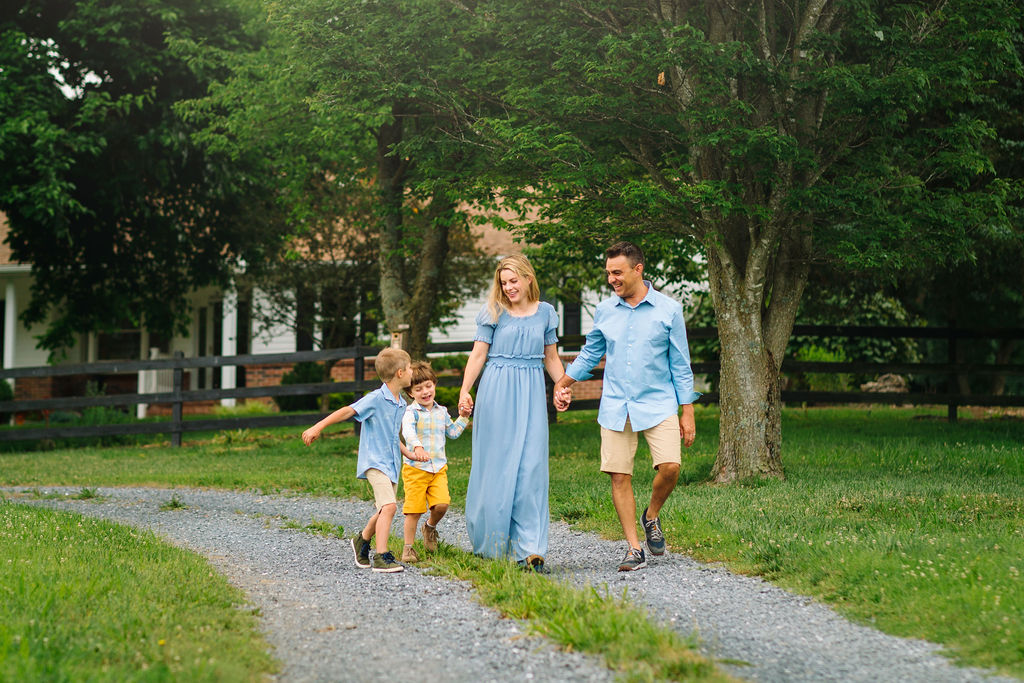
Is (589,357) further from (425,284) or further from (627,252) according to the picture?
(425,284)

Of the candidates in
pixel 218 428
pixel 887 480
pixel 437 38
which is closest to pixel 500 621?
pixel 887 480

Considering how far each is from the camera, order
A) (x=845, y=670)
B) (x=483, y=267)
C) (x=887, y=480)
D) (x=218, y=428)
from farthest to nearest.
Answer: (x=483, y=267) → (x=218, y=428) → (x=887, y=480) → (x=845, y=670)

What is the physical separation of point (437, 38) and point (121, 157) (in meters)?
10.2

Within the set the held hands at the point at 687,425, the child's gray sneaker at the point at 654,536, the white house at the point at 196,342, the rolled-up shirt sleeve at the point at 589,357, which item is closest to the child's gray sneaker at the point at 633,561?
the child's gray sneaker at the point at 654,536

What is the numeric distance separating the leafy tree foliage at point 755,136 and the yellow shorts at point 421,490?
3.64m

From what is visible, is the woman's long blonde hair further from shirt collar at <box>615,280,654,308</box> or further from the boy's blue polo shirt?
the boy's blue polo shirt

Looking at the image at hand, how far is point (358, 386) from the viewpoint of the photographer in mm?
16641

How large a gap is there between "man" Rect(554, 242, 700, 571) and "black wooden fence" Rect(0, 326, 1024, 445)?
9.64 metres

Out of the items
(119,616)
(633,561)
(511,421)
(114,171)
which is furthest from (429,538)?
(114,171)

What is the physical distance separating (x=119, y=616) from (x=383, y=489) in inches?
80.3

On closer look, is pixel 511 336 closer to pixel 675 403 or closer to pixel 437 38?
pixel 675 403

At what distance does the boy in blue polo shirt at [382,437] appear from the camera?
21.3 feet

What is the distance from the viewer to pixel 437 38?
11570 mm

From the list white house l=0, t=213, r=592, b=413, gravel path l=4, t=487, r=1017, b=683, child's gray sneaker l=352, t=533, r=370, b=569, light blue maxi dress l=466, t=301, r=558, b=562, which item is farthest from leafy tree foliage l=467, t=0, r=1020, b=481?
white house l=0, t=213, r=592, b=413
